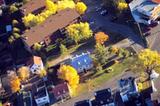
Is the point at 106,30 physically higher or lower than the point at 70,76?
higher

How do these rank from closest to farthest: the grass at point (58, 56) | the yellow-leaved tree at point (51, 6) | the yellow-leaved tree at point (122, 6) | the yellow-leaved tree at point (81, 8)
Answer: the grass at point (58, 56) → the yellow-leaved tree at point (122, 6) → the yellow-leaved tree at point (81, 8) → the yellow-leaved tree at point (51, 6)

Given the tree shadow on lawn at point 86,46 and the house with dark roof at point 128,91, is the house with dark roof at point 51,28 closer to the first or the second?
the tree shadow on lawn at point 86,46

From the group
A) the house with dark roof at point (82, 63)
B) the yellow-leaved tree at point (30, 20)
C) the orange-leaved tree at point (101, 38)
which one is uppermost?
the yellow-leaved tree at point (30, 20)

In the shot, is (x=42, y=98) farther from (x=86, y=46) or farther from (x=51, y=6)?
(x=51, y=6)

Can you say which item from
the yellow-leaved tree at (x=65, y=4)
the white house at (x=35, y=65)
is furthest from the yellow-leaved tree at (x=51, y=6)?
the white house at (x=35, y=65)

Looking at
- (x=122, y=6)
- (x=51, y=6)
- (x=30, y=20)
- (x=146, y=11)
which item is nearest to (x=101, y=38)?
(x=122, y=6)

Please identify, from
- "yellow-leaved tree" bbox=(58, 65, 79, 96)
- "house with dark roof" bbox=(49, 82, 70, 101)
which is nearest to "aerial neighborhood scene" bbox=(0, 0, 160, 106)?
"yellow-leaved tree" bbox=(58, 65, 79, 96)
